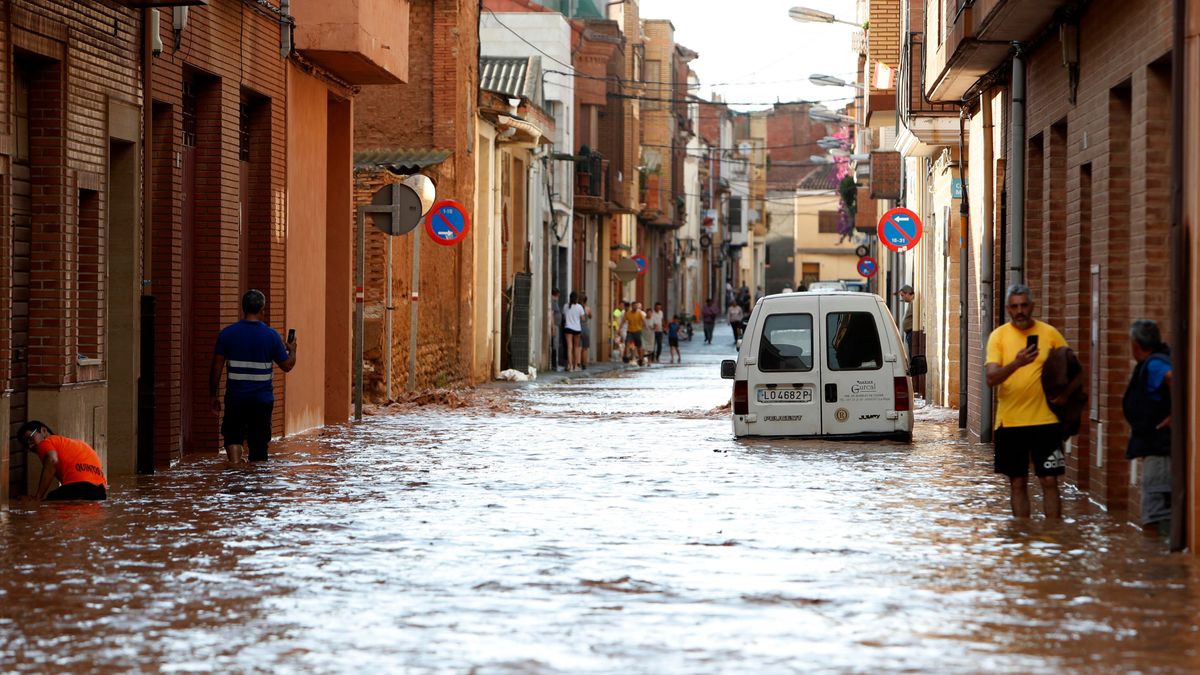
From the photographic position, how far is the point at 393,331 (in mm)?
30297

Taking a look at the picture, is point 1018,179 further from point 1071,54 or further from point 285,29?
point 285,29

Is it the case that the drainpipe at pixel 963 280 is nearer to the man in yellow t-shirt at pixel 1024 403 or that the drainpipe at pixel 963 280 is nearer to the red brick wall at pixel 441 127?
the man in yellow t-shirt at pixel 1024 403

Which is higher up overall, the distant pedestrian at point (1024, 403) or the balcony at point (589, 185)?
the balcony at point (589, 185)

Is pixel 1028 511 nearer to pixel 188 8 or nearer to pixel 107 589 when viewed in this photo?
pixel 107 589

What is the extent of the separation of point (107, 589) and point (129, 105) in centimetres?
760

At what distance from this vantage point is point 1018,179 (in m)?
19.0

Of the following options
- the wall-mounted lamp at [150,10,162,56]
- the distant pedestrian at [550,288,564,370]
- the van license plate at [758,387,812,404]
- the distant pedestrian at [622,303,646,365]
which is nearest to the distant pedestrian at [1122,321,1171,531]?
the van license plate at [758,387,812,404]

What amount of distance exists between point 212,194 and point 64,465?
5.86 meters

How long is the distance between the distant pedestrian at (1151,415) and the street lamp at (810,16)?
33.3 metres

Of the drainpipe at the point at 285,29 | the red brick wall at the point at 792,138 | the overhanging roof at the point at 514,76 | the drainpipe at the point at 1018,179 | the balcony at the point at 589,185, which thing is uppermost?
the red brick wall at the point at 792,138

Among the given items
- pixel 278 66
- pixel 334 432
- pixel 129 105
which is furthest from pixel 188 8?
pixel 334 432

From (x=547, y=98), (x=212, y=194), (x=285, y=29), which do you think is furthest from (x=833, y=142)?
(x=212, y=194)

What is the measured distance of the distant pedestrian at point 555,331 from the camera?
47219mm

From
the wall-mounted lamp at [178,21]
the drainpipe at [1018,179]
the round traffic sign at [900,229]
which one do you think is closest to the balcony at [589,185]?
the round traffic sign at [900,229]
